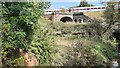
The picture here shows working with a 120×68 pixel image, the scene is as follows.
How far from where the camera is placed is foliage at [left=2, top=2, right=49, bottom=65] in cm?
266

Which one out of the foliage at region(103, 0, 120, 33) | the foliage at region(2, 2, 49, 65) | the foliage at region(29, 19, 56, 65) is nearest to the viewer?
the foliage at region(2, 2, 49, 65)

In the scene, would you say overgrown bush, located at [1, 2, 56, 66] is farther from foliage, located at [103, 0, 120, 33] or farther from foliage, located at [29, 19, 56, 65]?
foliage, located at [103, 0, 120, 33]

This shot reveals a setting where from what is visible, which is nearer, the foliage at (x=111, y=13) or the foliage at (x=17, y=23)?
the foliage at (x=17, y=23)

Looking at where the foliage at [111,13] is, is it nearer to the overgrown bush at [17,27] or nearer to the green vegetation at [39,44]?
the green vegetation at [39,44]

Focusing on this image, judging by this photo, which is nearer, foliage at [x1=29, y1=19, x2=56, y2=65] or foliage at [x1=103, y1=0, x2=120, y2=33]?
foliage at [x1=29, y1=19, x2=56, y2=65]

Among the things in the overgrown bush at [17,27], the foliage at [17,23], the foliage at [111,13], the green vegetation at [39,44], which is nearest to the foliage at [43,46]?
the green vegetation at [39,44]

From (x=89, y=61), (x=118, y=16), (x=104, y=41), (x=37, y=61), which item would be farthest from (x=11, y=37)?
(x=118, y=16)

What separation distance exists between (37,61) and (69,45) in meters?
0.82

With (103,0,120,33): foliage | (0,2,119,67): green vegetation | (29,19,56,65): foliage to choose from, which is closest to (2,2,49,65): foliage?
(0,2,119,67): green vegetation

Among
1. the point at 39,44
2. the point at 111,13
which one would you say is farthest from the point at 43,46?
the point at 111,13

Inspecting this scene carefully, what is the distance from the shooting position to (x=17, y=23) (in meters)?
2.73

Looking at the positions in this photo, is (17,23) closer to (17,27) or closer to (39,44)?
(17,27)

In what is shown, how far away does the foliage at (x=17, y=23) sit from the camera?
8.72ft

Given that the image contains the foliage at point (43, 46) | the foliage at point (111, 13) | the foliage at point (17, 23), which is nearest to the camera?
the foliage at point (17, 23)
